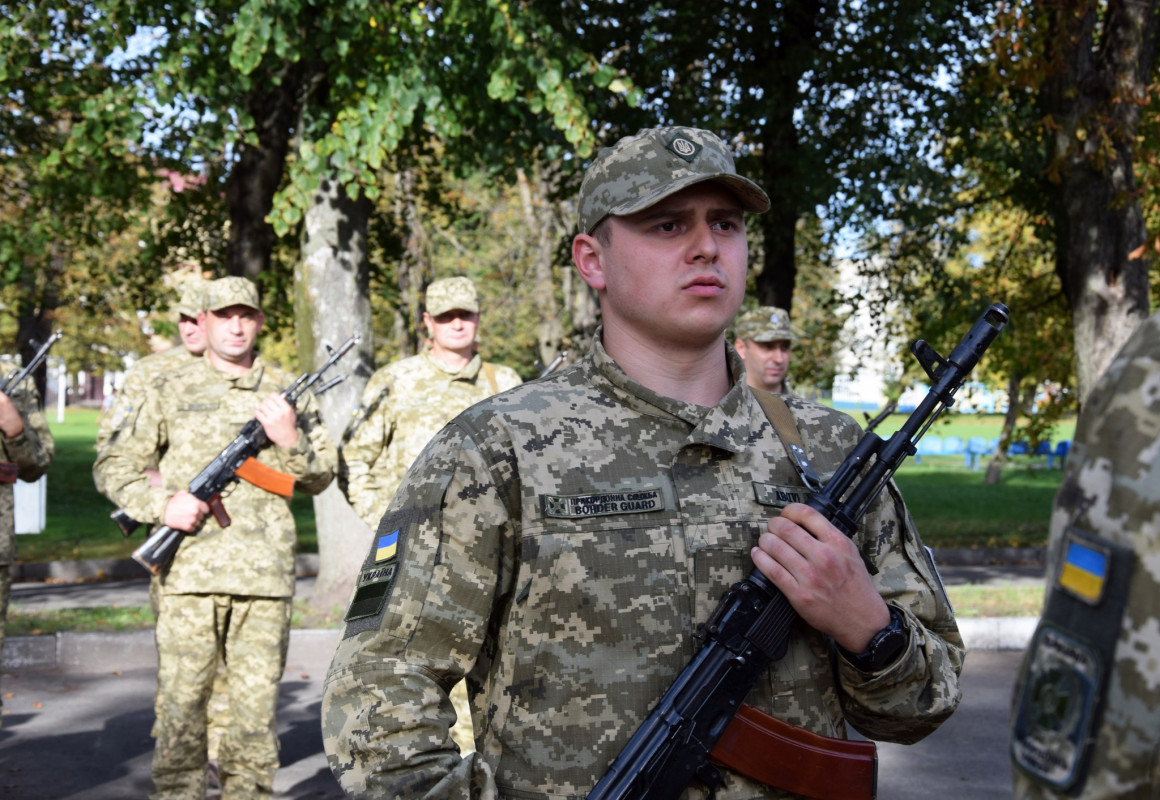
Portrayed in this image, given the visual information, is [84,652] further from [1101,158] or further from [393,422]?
[1101,158]

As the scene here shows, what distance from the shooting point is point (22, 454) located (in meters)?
6.82

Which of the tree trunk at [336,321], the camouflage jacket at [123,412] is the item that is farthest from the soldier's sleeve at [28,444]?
the tree trunk at [336,321]

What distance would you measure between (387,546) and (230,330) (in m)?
4.39

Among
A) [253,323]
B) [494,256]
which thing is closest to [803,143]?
[253,323]

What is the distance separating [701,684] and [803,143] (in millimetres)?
12590

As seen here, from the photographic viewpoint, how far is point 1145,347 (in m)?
1.35

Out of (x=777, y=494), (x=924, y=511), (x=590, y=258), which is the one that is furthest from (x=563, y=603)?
(x=924, y=511)

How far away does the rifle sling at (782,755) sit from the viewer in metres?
2.28

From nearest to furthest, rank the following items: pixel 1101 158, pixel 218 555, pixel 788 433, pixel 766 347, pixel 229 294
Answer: pixel 788 433 → pixel 218 555 → pixel 229 294 → pixel 766 347 → pixel 1101 158

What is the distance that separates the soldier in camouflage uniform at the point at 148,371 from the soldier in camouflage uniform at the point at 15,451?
0.37 meters

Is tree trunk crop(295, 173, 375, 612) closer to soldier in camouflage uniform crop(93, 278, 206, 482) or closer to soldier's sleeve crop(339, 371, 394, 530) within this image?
soldier in camouflage uniform crop(93, 278, 206, 482)

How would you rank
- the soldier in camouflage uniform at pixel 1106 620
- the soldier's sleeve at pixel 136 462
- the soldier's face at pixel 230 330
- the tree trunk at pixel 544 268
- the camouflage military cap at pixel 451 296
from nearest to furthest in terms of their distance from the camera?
the soldier in camouflage uniform at pixel 1106 620 < the soldier's sleeve at pixel 136 462 < the soldier's face at pixel 230 330 < the camouflage military cap at pixel 451 296 < the tree trunk at pixel 544 268

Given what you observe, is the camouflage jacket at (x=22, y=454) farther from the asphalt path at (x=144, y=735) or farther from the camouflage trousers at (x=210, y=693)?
the asphalt path at (x=144, y=735)

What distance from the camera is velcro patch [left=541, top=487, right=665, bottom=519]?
233cm
